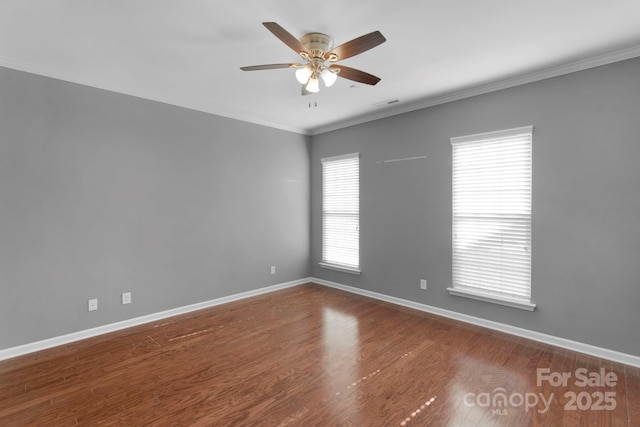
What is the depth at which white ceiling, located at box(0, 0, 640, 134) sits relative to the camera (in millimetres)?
2154

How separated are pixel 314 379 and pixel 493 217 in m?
2.59

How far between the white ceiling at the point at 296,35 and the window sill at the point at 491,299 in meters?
2.34

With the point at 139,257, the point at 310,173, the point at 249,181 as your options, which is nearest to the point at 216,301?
the point at 139,257

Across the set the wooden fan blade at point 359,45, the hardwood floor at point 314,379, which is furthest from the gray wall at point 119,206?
the wooden fan blade at point 359,45

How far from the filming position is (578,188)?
2.98 metres

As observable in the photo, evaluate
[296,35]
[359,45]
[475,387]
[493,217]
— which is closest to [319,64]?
[296,35]

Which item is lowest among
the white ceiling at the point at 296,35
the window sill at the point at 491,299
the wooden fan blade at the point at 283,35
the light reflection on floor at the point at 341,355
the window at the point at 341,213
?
the light reflection on floor at the point at 341,355

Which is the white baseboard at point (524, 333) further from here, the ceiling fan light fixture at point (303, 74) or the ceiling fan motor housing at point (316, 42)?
the ceiling fan motor housing at point (316, 42)

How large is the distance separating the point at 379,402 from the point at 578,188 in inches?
107

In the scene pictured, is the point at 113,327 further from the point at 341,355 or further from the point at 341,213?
the point at 341,213

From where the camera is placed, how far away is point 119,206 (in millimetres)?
3564

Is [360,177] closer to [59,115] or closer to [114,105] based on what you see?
[114,105]

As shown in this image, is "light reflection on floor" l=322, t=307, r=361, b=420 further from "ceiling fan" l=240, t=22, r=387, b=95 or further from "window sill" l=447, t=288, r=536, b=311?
"ceiling fan" l=240, t=22, r=387, b=95

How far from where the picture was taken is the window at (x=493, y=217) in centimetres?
330
